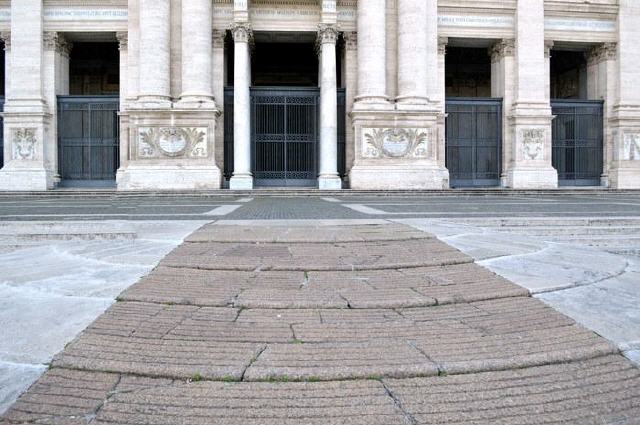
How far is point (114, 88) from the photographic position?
26.3 metres

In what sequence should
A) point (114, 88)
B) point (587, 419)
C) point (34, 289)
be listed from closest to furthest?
point (587, 419)
point (34, 289)
point (114, 88)

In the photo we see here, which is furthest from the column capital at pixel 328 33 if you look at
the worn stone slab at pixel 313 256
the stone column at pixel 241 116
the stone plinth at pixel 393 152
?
the worn stone slab at pixel 313 256

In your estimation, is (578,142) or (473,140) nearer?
(473,140)

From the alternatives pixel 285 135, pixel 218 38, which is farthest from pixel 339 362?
pixel 218 38

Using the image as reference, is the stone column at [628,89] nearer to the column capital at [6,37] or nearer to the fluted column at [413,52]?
the fluted column at [413,52]

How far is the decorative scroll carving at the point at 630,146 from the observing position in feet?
73.7

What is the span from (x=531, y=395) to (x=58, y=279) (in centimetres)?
322

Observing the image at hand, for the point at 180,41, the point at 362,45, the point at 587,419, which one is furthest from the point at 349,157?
the point at 587,419

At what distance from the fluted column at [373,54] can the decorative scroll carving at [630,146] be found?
11268mm

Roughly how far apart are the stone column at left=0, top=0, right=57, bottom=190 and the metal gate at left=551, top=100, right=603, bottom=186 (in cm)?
2210

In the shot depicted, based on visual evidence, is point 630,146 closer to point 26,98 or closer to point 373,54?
point 373,54

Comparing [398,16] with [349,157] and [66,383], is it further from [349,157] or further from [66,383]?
[66,383]

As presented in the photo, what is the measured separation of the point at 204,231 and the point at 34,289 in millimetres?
2535

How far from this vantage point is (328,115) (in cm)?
2006
